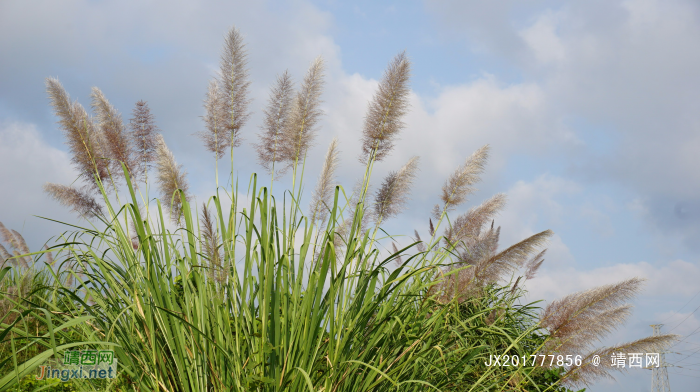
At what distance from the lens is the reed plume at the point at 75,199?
294cm

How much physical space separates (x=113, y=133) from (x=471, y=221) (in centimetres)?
234

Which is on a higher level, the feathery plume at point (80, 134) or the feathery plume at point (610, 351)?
the feathery plume at point (80, 134)

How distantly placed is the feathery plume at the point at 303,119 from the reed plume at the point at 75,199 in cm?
131

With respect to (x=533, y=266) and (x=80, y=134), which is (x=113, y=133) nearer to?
(x=80, y=134)

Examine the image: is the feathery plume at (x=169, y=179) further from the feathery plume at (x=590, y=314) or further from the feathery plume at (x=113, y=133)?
the feathery plume at (x=590, y=314)

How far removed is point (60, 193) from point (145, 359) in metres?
1.47

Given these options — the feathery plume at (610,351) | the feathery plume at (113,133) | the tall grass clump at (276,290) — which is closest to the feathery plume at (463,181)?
the tall grass clump at (276,290)

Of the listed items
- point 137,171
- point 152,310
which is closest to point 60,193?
point 137,171

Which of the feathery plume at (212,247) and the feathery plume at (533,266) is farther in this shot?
the feathery plume at (533,266)

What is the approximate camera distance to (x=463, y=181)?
9.77ft

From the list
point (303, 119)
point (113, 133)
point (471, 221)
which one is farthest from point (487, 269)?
point (113, 133)

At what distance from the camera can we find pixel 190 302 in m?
2.27

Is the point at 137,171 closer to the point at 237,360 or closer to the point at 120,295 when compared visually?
the point at 120,295

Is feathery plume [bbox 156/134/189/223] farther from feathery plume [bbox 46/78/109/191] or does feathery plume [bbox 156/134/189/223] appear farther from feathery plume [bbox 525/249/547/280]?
feathery plume [bbox 525/249/547/280]
